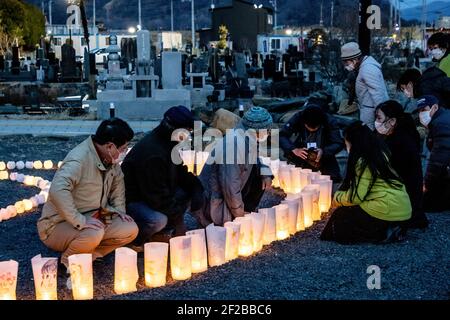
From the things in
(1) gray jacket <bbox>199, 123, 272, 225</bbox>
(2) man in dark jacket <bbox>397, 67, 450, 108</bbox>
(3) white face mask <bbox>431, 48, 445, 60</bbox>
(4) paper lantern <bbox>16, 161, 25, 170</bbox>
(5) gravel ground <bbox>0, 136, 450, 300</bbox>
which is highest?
(3) white face mask <bbox>431, 48, 445, 60</bbox>

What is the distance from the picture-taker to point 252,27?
58.7m

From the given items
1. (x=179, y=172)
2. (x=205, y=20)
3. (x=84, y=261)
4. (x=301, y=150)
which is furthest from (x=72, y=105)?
(x=205, y=20)

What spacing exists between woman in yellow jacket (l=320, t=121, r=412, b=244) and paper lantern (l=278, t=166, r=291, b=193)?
1.83 meters

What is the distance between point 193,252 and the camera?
5.09 m

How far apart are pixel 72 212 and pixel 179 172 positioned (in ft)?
3.84

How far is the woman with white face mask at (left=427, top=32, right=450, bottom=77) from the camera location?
833 centimetres

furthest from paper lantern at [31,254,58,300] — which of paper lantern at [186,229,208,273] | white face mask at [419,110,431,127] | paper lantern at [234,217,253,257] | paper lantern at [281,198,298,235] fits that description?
white face mask at [419,110,431,127]

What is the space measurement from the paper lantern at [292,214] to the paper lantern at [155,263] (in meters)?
1.49

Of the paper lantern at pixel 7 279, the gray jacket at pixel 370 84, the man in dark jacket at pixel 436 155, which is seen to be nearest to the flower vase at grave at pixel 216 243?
the paper lantern at pixel 7 279

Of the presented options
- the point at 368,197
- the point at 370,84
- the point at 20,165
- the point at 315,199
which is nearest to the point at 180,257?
the point at 368,197

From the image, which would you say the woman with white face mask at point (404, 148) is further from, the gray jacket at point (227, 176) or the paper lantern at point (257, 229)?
the paper lantern at point (257, 229)

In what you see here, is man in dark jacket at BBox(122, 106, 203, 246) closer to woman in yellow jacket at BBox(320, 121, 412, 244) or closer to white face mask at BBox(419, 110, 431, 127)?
woman in yellow jacket at BBox(320, 121, 412, 244)

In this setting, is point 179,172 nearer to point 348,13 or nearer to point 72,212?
point 72,212

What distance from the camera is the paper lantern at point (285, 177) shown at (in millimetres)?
7737
